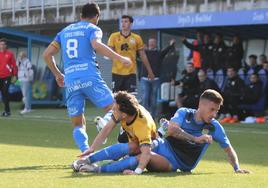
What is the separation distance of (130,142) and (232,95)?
1001 cm

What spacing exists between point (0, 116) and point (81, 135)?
38.2 feet

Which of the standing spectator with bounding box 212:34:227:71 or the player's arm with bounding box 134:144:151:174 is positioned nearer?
the player's arm with bounding box 134:144:151:174

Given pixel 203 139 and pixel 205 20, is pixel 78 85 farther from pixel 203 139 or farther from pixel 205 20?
pixel 205 20

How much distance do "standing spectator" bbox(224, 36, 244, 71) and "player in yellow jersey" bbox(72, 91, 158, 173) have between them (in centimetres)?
1084

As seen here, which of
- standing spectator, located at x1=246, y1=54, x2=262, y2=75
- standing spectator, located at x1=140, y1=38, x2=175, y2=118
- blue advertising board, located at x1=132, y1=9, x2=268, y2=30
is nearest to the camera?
blue advertising board, located at x1=132, y1=9, x2=268, y2=30

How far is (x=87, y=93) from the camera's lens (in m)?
9.41

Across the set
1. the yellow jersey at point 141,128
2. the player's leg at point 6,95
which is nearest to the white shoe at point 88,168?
the yellow jersey at point 141,128

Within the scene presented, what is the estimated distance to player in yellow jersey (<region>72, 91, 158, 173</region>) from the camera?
811cm

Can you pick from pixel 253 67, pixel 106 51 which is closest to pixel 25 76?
pixel 253 67

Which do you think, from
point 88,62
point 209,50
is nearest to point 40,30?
point 209,50

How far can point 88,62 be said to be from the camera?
9422 mm

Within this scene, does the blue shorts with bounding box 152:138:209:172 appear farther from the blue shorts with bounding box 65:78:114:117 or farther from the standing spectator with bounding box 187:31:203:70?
the standing spectator with bounding box 187:31:203:70

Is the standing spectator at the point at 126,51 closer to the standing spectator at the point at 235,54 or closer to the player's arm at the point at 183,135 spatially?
the standing spectator at the point at 235,54

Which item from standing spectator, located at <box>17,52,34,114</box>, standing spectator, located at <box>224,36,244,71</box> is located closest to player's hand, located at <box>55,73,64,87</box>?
standing spectator, located at <box>224,36,244,71</box>
